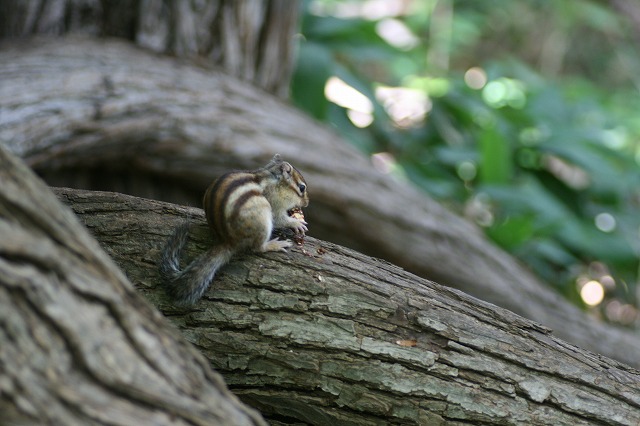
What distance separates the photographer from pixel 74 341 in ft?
4.81

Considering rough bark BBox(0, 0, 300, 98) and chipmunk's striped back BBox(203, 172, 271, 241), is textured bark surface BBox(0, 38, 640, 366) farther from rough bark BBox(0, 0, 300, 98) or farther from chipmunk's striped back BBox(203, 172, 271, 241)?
chipmunk's striped back BBox(203, 172, 271, 241)

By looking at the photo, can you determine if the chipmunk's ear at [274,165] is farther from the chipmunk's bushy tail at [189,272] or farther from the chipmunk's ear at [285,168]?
the chipmunk's bushy tail at [189,272]

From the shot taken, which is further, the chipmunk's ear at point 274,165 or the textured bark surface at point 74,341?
the chipmunk's ear at point 274,165

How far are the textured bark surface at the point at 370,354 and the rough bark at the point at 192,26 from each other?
8.09 ft

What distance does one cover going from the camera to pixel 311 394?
2.22 meters

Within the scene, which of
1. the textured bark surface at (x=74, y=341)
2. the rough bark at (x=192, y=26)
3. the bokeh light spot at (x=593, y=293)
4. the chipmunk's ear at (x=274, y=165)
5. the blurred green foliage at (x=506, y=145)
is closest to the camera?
the textured bark surface at (x=74, y=341)

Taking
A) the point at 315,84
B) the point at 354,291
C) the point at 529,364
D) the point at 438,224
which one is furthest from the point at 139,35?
the point at 529,364

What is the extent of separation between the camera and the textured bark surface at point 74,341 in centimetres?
141

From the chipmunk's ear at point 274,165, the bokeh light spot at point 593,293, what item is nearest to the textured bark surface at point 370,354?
the chipmunk's ear at point 274,165

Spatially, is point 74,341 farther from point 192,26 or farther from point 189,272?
point 192,26

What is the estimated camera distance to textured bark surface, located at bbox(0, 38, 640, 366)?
3.73 m

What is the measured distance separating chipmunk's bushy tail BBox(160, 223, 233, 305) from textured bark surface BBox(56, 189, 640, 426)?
0.14 ft

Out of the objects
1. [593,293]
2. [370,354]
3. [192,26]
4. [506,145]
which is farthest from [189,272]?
[593,293]

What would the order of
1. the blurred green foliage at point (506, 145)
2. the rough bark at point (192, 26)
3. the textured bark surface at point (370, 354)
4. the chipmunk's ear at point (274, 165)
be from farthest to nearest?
the blurred green foliage at point (506, 145), the rough bark at point (192, 26), the chipmunk's ear at point (274, 165), the textured bark surface at point (370, 354)
